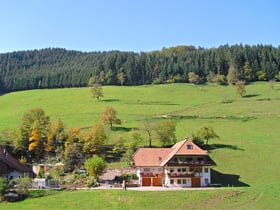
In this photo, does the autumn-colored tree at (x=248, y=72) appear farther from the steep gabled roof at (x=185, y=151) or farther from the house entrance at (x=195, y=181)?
the house entrance at (x=195, y=181)

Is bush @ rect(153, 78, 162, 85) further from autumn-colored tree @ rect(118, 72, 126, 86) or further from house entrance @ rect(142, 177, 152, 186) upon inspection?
house entrance @ rect(142, 177, 152, 186)

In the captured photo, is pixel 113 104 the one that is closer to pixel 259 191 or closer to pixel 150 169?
pixel 150 169

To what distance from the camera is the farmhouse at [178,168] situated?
72812 mm

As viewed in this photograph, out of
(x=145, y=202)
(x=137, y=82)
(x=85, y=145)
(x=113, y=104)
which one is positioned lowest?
(x=145, y=202)

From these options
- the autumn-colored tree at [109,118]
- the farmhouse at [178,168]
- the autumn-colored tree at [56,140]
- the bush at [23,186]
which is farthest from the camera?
the autumn-colored tree at [109,118]

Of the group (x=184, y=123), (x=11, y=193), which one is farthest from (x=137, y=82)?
(x=11, y=193)

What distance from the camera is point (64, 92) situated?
170 meters

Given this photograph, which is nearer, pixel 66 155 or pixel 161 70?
pixel 66 155

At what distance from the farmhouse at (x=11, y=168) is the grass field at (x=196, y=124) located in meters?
21.2

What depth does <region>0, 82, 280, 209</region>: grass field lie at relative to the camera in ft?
181

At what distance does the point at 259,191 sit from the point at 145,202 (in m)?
15.1

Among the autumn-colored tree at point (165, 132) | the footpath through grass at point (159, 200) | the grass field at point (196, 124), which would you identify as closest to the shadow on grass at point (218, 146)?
the grass field at point (196, 124)

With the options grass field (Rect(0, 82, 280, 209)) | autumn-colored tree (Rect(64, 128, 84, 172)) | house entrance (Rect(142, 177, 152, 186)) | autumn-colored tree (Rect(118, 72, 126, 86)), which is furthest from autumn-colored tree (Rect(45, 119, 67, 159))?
autumn-colored tree (Rect(118, 72, 126, 86))

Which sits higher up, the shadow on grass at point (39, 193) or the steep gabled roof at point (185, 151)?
the steep gabled roof at point (185, 151)
